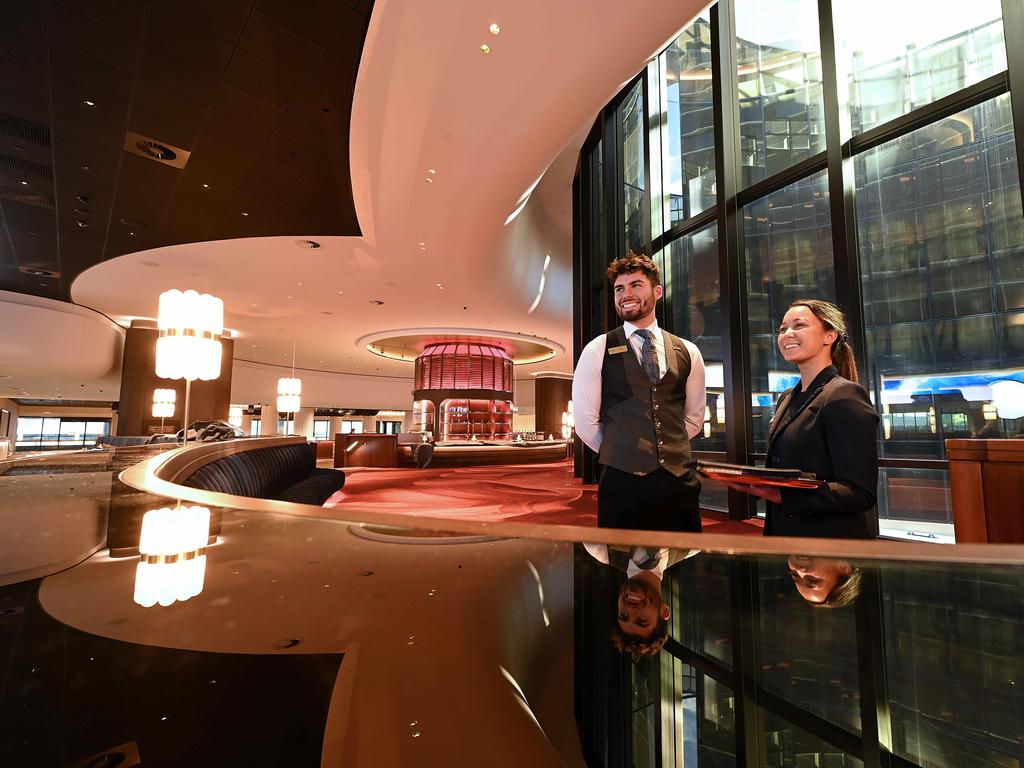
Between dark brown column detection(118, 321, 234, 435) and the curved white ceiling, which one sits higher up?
the curved white ceiling

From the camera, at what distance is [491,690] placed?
348mm

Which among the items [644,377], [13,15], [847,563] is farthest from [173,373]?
[847,563]

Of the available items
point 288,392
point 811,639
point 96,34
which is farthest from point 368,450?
point 811,639

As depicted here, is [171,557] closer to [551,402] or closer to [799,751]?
[799,751]

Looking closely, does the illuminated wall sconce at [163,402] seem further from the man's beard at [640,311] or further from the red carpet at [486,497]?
the man's beard at [640,311]

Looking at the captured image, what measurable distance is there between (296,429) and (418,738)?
24.3m

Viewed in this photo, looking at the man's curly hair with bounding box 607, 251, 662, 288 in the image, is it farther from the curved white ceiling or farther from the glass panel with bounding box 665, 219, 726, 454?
the glass panel with bounding box 665, 219, 726, 454

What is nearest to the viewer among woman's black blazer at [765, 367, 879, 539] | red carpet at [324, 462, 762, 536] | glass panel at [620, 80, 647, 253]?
woman's black blazer at [765, 367, 879, 539]

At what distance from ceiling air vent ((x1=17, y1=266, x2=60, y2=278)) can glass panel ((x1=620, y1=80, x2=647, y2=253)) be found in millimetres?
9610

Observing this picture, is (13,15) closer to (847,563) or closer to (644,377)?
(644,377)

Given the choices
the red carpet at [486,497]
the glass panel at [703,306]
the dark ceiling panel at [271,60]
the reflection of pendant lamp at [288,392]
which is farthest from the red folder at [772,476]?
the reflection of pendant lamp at [288,392]

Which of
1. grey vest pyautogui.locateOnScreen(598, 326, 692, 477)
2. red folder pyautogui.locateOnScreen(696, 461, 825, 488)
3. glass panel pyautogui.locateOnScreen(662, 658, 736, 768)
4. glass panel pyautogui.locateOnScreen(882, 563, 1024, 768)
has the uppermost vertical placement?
grey vest pyautogui.locateOnScreen(598, 326, 692, 477)

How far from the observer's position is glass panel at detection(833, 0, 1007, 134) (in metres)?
2.91

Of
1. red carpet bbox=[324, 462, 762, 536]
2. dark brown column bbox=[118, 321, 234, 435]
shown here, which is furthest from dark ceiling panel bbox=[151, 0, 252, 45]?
dark brown column bbox=[118, 321, 234, 435]
